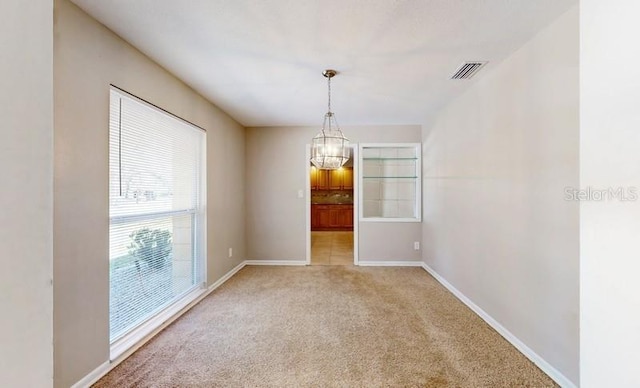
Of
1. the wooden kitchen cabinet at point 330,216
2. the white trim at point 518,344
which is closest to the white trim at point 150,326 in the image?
the white trim at point 518,344

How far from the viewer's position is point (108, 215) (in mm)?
1864

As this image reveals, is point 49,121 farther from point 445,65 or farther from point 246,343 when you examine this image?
point 445,65

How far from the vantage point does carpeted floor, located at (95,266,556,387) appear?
1.79 meters

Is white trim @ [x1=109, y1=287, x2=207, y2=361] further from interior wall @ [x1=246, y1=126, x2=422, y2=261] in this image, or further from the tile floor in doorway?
the tile floor in doorway

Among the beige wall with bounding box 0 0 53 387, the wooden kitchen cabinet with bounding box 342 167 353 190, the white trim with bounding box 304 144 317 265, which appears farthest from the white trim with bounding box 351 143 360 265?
the beige wall with bounding box 0 0 53 387

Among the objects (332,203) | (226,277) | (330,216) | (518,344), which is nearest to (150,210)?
(226,277)

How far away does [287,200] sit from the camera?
4.56m

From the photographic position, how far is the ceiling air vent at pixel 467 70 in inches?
92.6

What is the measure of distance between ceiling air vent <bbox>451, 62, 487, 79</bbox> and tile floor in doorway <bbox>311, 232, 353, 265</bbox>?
3.13 m

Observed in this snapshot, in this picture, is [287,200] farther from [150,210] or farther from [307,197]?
[150,210]
